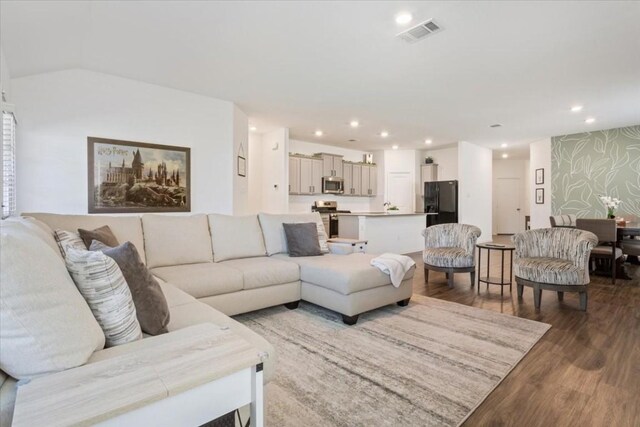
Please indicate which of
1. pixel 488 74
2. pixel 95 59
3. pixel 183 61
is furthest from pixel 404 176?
pixel 95 59

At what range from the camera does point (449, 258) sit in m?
4.18

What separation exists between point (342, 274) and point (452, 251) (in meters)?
2.02

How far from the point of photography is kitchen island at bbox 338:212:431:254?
6.09 metres

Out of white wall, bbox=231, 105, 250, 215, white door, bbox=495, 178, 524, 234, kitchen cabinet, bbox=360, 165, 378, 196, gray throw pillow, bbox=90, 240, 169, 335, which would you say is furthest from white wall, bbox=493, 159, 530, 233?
gray throw pillow, bbox=90, 240, 169, 335

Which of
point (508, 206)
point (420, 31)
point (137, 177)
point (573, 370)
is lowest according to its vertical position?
point (573, 370)

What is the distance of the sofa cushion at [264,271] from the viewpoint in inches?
120

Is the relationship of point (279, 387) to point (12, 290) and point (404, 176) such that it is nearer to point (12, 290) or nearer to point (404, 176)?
point (12, 290)

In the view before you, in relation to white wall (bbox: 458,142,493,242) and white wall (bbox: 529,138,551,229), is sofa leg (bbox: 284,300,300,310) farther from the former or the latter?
white wall (bbox: 529,138,551,229)

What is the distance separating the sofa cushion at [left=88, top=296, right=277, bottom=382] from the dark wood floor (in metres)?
1.08

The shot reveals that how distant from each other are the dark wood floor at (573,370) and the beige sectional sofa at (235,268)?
4.16 feet

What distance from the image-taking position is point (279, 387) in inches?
76.2

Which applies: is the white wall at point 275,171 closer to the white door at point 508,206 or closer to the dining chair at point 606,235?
the dining chair at point 606,235

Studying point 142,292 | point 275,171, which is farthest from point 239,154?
point 142,292

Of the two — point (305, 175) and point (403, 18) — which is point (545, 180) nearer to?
point (305, 175)
